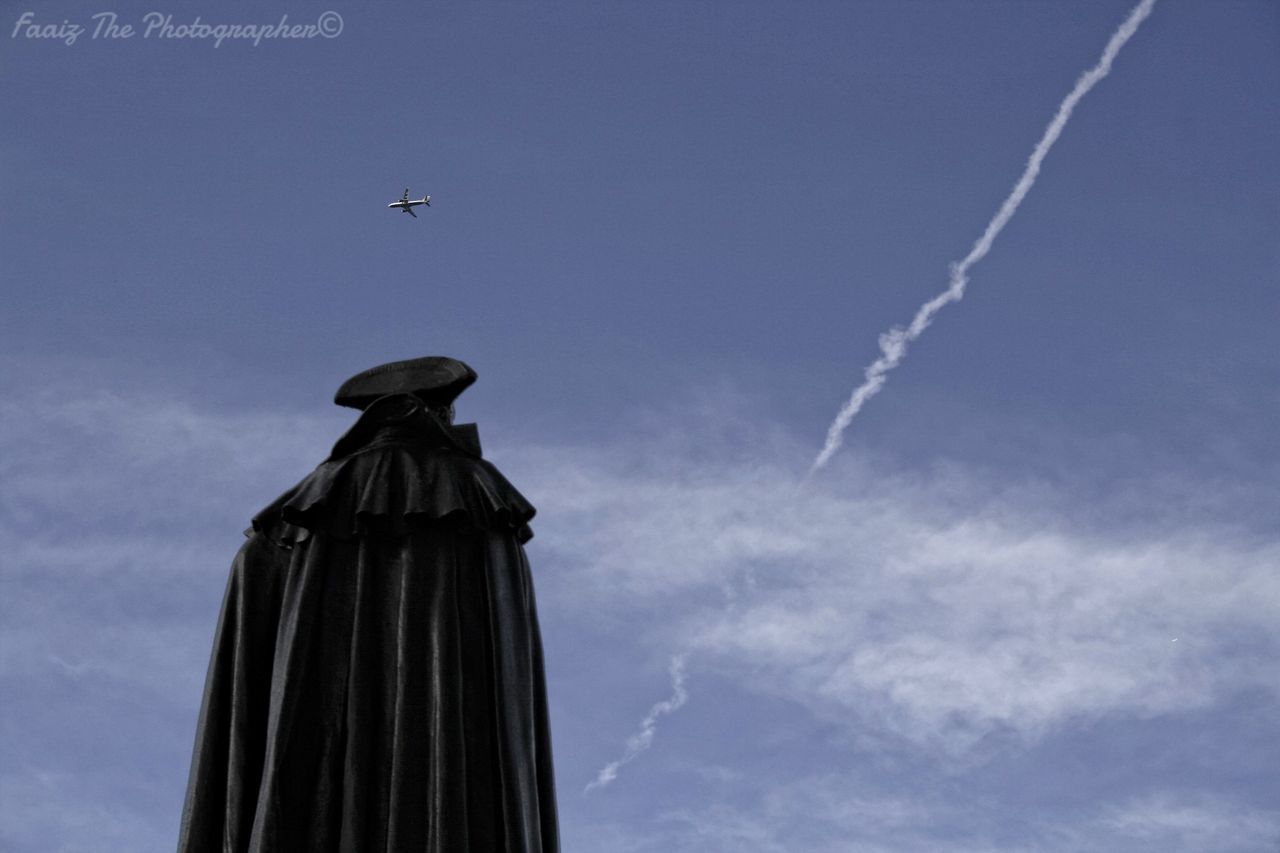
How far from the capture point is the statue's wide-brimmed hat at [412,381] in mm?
15156

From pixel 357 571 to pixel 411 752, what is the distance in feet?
5.11

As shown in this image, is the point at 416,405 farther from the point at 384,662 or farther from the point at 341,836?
the point at 341,836

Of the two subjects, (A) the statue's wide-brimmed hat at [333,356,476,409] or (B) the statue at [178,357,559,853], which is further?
(A) the statue's wide-brimmed hat at [333,356,476,409]

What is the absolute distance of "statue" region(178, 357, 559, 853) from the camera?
13.4m

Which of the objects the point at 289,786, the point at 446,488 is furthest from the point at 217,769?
the point at 446,488

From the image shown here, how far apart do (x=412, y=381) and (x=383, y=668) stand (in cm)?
246

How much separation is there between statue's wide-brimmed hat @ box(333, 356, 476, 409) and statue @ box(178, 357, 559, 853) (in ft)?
0.36

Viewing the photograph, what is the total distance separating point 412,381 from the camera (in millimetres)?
15250

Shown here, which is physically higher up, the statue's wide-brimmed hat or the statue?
the statue's wide-brimmed hat

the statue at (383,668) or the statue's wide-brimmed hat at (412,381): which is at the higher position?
the statue's wide-brimmed hat at (412,381)

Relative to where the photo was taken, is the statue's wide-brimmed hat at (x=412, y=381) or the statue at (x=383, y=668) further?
the statue's wide-brimmed hat at (x=412, y=381)

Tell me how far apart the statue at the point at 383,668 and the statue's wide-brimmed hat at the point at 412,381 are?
109 millimetres

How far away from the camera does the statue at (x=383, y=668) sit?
13375 millimetres

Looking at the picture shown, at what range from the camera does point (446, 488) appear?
14.4 meters
